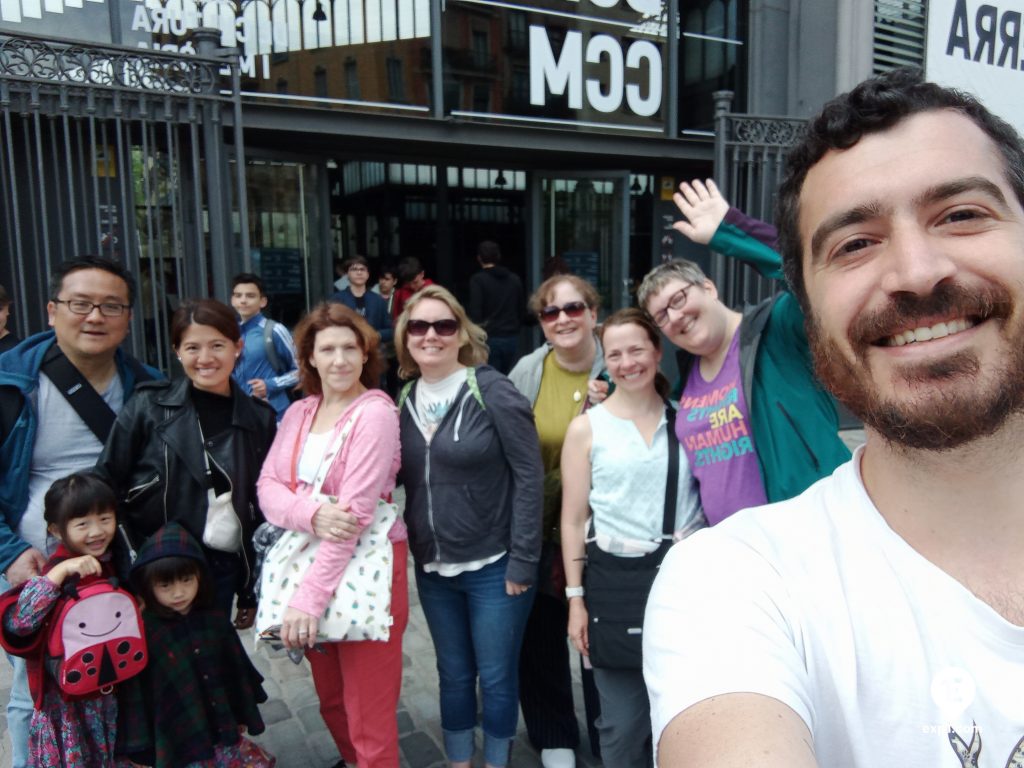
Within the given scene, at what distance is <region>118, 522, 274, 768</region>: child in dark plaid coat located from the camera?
2432 mm

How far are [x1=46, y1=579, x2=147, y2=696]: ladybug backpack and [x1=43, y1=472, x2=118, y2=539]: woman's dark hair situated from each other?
0.21 m

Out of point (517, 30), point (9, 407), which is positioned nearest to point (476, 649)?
point (9, 407)

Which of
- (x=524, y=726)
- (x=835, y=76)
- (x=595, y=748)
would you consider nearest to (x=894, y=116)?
(x=595, y=748)

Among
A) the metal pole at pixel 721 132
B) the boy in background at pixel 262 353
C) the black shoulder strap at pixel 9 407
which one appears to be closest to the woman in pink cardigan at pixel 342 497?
the black shoulder strap at pixel 9 407

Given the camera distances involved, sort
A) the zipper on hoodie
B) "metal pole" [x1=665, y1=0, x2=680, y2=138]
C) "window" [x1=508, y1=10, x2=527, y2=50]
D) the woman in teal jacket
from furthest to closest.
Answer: "metal pole" [x1=665, y1=0, x2=680, y2=138], "window" [x1=508, y1=10, x2=527, y2=50], the zipper on hoodie, the woman in teal jacket

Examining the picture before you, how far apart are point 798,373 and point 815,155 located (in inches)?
41.0

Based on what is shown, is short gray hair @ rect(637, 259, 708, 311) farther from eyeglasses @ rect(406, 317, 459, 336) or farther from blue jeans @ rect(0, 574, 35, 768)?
blue jeans @ rect(0, 574, 35, 768)

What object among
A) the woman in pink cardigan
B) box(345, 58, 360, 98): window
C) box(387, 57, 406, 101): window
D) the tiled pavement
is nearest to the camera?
the woman in pink cardigan

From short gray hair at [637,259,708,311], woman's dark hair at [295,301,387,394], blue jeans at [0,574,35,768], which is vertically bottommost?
blue jeans at [0,574,35,768]

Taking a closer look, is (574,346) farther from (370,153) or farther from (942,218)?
(370,153)

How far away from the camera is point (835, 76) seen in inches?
314

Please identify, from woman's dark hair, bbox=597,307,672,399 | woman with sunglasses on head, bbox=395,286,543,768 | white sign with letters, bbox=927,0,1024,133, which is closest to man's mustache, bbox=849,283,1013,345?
woman's dark hair, bbox=597,307,672,399

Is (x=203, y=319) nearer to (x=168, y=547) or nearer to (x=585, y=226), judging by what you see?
(x=168, y=547)

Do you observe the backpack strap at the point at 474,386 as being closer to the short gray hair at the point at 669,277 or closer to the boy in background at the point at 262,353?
the short gray hair at the point at 669,277
